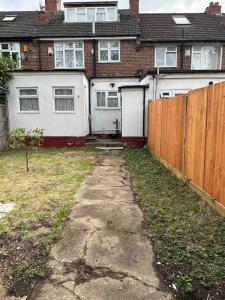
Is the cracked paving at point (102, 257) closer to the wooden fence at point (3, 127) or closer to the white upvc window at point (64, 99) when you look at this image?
the wooden fence at point (3, 127)

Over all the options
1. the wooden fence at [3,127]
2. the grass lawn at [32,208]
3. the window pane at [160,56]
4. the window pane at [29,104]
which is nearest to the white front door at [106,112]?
the window pane at [29,104]

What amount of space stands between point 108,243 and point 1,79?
10628mm

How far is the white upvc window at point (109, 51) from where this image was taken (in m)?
17.1

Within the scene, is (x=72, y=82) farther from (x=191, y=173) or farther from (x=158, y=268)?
(x=158, y=268)

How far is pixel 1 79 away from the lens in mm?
12000

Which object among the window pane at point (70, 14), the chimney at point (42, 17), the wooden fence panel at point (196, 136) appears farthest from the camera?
the window pane at point (70, 14)

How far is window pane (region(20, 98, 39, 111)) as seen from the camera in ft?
41.7

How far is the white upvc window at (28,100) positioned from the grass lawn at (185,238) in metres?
8.18

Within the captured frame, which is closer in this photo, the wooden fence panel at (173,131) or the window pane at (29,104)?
the wooden fence panel at (173,131)

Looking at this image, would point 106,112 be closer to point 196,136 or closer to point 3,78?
point 3,78

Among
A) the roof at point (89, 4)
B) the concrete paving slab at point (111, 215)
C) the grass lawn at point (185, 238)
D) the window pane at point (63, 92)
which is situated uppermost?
the roof at point (89, 4)

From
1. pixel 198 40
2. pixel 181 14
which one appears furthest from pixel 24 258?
pixel 181 14

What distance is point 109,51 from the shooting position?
17172 millimetres

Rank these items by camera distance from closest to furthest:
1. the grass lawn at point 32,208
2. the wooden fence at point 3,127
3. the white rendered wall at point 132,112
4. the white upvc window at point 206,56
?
the grass lawn at point 32,208, the wooden fence at point 3,127, the white rendered wall at point 132,112, the white upvc window at point 206,56
